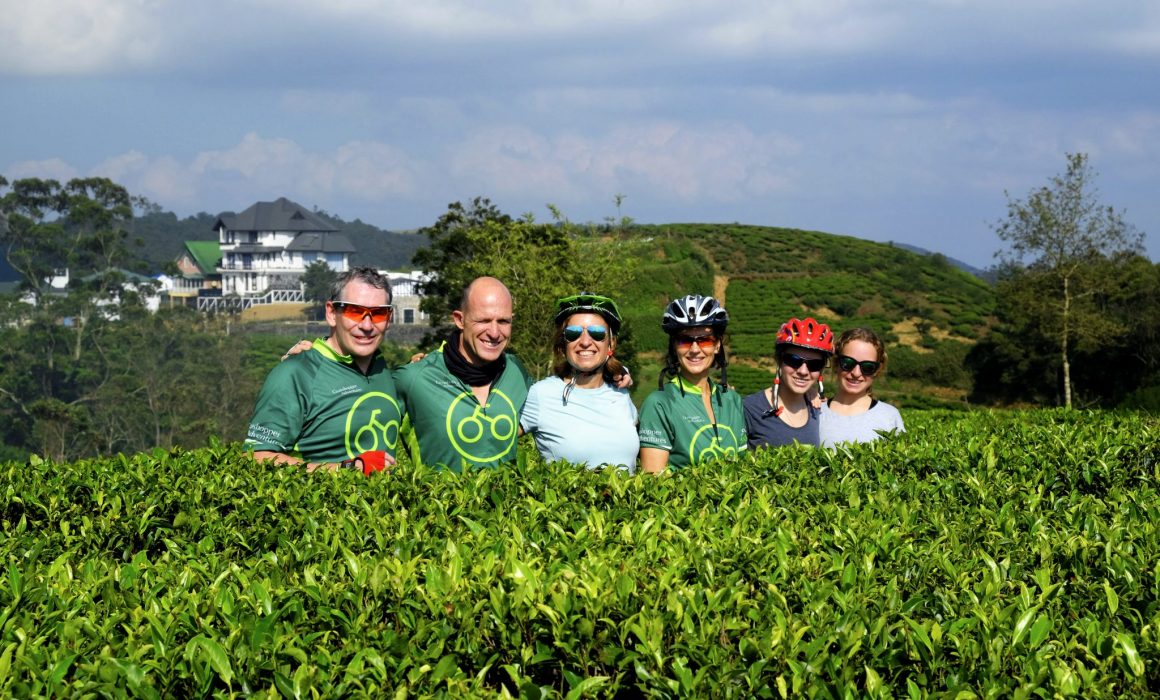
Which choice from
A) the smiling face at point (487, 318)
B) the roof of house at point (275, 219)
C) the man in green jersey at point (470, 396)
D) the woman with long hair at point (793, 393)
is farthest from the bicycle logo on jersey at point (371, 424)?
the roof of house at point (275, 219)

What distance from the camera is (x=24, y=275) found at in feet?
232

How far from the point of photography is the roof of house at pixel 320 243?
123m

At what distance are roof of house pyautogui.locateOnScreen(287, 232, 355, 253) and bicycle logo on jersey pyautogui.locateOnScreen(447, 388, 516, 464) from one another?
122 metres

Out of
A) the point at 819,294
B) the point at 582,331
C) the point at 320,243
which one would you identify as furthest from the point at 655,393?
the point at 320,243

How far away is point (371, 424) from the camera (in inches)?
212

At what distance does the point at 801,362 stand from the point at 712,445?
74 cm

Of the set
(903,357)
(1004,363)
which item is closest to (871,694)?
(1004,363)

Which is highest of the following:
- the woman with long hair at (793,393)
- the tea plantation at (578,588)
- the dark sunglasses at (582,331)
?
the dark sunglasses at (582,331)

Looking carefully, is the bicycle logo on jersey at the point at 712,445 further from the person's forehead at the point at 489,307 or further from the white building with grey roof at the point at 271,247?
the white building with grey roof at the point at 271,247

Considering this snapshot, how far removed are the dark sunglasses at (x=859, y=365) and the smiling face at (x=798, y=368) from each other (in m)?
0.43

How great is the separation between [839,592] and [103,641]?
2110 millimetres

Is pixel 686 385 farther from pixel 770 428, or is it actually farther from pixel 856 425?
pixel 856 425

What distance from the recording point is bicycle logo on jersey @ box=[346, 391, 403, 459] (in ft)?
17.5

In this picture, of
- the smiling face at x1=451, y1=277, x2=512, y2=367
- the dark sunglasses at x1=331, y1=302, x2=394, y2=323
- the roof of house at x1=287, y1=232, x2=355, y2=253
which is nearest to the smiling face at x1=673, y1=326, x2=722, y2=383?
the smiling face at x1=451, y1=277, x2=512, y2=367
